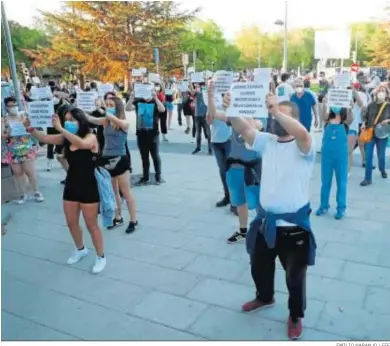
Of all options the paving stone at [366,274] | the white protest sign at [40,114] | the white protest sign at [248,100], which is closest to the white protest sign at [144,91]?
the white protest sign at [40,114]

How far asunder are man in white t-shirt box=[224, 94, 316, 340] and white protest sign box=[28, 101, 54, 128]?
2177 mm

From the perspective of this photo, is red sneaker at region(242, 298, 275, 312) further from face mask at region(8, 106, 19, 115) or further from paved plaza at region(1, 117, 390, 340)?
face mask at region(8, 106, 19, 115)

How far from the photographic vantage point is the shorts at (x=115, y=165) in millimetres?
5016

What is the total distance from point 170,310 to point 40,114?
2.40 m

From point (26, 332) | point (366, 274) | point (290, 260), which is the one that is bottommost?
point (26, 332)

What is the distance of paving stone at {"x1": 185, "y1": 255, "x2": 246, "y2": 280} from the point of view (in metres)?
3.98

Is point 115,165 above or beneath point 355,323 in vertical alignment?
above

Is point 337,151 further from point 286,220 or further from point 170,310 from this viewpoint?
point 170,310

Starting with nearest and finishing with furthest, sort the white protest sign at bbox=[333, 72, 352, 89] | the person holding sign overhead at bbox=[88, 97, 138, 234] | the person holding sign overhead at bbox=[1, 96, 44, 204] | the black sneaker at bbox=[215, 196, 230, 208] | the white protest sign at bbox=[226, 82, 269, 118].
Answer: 1. the white protest sign at bbox=[226, 82, 269, 118]
2. the person holding sign overhead at bbox=[88, 97, 138, 234]
3. the black sneaker at bbox=[215, 196, 230, 208]
4. the white protest sign at bbox=[333, 72, 352, 89]
5. the person holding sign overhead at bbox=[1, 96, 44, 204]

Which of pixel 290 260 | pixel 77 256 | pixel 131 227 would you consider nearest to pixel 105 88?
pixel 131 227

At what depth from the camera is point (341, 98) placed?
5.14 metres

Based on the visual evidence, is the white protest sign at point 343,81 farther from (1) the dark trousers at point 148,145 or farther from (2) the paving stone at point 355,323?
(2) the paving stone at point 355,323

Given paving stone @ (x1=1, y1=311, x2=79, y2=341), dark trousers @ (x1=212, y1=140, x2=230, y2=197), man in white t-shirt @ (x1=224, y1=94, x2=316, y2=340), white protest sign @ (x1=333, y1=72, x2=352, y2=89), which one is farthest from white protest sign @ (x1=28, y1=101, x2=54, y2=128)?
white protest sign @ (x1=333, y1=72, x2=352, y2=89)

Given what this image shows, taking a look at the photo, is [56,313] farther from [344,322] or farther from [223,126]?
[223,126]
